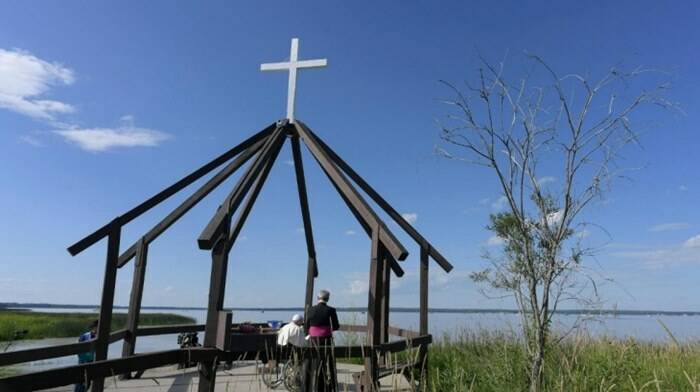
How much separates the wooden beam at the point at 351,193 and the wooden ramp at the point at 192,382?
2251mm

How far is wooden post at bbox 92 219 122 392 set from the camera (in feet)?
21.4

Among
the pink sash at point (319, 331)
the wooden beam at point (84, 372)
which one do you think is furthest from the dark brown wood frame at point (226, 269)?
the pink sash at point (319, 331)

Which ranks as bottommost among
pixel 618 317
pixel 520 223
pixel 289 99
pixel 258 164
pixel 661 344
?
pixel 661 344

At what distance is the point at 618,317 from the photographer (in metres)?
4.04

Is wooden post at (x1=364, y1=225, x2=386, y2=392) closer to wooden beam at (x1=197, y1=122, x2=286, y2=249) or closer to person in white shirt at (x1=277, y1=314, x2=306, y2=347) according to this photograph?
person in white shirt at (x1=277, y1=314, x2=306, y2=347)

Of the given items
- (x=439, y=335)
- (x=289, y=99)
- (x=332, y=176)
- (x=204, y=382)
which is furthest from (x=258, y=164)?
(x=439, y=335)

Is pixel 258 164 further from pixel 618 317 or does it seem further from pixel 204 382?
pixel 618 317

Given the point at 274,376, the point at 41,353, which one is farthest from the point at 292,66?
the point at 41,353

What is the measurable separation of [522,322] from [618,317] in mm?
730

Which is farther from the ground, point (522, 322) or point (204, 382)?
point (522, 322)

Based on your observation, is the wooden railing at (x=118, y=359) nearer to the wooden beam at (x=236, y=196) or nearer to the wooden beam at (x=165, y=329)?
the wooden beam at (x=236, y=196)

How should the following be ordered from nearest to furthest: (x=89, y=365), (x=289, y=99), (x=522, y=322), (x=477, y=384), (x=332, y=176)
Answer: (x=89, y=365), (x=522, y=322), (x=477, y=384), (x=332, y=176), (x=289, y=99)

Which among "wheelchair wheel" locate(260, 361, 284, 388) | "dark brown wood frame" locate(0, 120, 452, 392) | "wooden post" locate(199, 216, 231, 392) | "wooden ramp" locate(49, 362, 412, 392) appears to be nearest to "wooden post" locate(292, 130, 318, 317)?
"dark brown wood frame" locate(0, 120, 452, 392)

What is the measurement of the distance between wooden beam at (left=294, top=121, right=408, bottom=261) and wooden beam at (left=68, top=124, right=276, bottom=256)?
2.57ft
